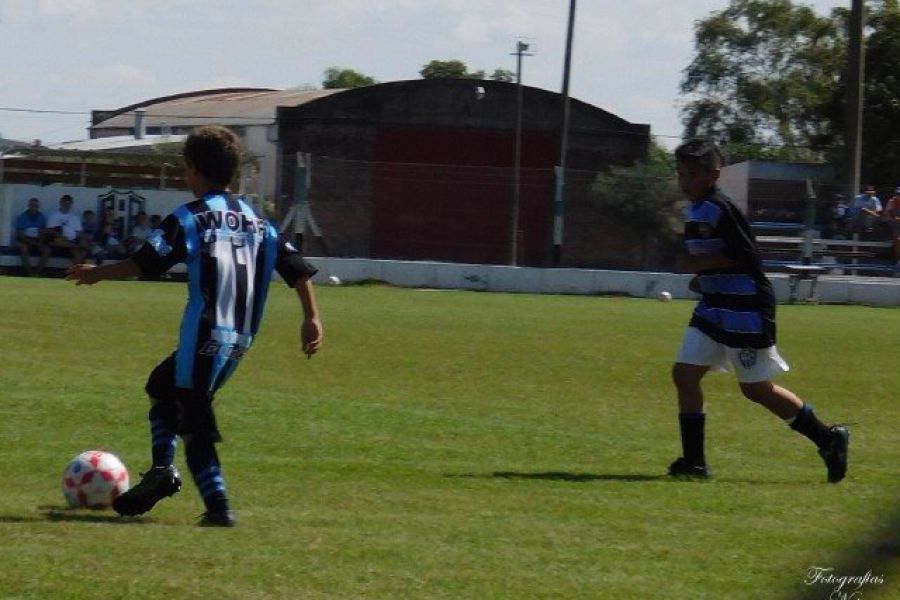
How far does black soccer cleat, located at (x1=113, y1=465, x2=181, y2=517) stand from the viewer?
6.37 m

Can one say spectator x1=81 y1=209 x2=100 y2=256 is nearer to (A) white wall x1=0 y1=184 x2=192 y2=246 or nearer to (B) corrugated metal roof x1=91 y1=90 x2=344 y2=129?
(A) white wall x1=0 y1=184 x2=192 y2=246

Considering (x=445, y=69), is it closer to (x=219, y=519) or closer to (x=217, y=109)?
(x=217, y=109)

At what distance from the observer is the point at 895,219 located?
30000 millimetres

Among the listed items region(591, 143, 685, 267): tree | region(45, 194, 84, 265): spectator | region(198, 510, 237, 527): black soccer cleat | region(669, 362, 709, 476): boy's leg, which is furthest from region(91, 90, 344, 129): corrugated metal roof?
region(198, 510, 237, 527): black soccer cleat

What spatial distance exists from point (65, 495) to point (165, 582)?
5.51 ft

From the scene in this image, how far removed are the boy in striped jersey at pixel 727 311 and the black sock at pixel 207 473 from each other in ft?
9.03

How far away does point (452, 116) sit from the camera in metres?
46.9

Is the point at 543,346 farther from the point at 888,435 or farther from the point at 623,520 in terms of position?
the point at 623,520

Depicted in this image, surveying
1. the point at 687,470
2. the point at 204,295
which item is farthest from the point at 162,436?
the point at 687,470

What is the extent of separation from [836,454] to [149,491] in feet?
11.4

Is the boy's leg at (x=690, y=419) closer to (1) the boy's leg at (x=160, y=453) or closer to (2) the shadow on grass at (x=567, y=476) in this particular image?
(2) the shadow on grass at (x=567, y=476)

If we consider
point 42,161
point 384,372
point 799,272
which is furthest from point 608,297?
point 384,372

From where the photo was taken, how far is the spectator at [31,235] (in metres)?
27.9
